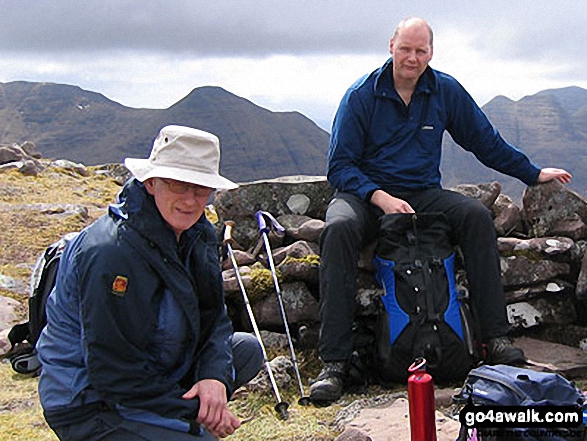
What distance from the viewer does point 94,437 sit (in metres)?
4.14

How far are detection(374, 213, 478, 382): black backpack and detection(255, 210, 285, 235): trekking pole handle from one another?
1.68 m

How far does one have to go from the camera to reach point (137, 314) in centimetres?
404

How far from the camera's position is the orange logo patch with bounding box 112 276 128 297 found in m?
3.94

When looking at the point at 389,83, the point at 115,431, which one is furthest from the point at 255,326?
the point at 115,431

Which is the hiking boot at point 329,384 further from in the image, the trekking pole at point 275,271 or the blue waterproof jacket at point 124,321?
the blue waterproof jacket at point 124,321

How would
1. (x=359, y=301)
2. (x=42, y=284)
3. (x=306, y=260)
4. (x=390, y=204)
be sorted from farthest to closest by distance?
(x=306, y=260) → (x=359, y=301) → (x=390, y=204) → (x=42, y=284)

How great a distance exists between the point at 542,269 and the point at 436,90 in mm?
2399

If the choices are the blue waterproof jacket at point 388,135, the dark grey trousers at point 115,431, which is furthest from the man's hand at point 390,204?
the dark grey trousers at point 115,431

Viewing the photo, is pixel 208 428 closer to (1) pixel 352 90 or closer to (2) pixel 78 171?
(1) pixel 352 90

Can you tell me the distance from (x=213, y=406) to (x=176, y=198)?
130 cm

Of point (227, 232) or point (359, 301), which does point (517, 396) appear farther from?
point (227, 232)

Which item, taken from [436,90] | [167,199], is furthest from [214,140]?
[436,90]

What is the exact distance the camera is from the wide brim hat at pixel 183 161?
407 centimetres

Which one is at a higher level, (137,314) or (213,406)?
(137,314)
